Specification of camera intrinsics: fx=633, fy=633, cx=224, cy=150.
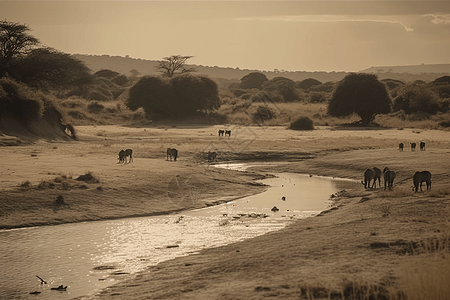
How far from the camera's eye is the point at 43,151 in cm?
3225

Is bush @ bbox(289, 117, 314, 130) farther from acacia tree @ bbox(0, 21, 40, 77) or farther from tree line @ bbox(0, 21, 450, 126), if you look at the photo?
acacia tree @ bbox(0, 21, 40, 77)

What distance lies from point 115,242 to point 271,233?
3875 mm

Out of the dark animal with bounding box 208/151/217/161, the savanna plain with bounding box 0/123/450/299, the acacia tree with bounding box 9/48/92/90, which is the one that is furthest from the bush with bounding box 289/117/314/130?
the dark animal with bounding box 208/151/217/161

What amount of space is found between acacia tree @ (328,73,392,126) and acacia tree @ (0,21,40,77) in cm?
2989

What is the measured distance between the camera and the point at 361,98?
6112cm

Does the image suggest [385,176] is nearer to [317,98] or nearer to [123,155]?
[123,155]

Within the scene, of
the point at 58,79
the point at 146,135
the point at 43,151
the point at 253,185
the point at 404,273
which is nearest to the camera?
the point at 404,273

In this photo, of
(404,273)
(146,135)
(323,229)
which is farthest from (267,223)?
(146,135)

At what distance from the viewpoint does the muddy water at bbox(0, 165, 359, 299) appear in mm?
12211

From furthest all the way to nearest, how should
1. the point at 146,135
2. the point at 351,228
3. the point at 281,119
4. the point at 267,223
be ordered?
the point at 281,119, the point at 146,135, the point at 267,223, the point at 351,228

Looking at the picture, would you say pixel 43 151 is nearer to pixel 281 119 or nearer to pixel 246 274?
pixel 246 274

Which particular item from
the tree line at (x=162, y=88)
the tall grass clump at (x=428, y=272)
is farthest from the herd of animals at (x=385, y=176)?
the tree line at (x=162, y=88)

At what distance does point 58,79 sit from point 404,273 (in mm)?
46063

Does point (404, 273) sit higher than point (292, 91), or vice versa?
point (292, 91)
